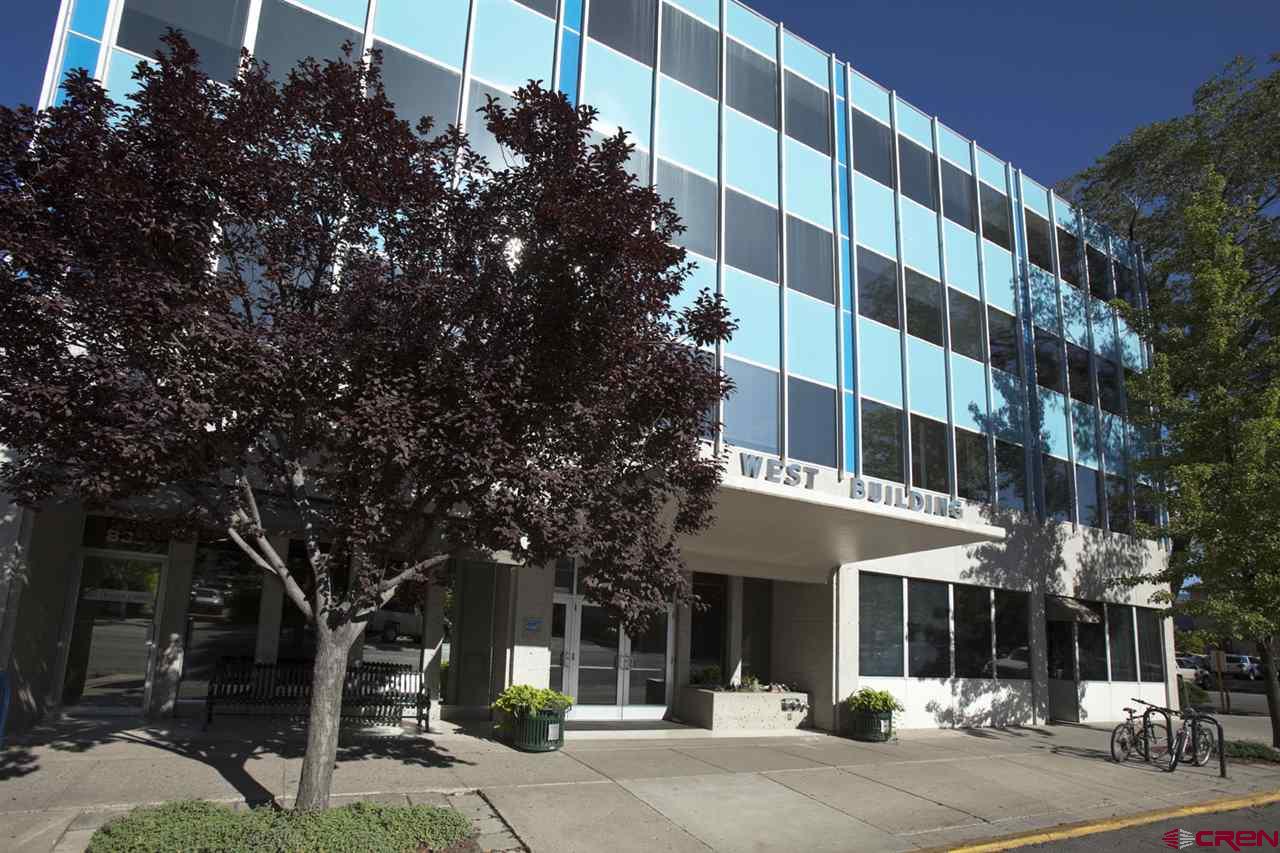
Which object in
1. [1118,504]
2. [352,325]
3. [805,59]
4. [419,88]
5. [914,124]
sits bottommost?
[352,325]

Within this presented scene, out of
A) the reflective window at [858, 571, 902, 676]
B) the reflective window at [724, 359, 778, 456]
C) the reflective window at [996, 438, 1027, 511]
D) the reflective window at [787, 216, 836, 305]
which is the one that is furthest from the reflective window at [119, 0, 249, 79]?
the reflective window at [996, 438, 1027, 511]

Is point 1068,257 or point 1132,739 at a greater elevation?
point 1068,257

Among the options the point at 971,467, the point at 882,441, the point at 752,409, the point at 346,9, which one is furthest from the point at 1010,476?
the point at 346,9

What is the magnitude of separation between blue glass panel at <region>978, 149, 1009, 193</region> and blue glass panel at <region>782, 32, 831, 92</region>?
502cm

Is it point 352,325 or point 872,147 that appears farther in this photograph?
point 872,147

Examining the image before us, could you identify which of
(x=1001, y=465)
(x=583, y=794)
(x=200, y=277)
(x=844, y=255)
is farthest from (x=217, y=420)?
(x=1001, y=465)

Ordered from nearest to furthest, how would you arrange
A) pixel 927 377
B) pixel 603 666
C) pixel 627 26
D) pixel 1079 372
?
pixel 603 666 < pixel 627 26 < pixel 927 377 < pixel 1079 372

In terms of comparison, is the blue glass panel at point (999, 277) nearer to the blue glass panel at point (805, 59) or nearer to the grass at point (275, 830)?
the blue glass panel at point (805, 59)

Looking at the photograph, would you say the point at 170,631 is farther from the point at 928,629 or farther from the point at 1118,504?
the point at 1118,504

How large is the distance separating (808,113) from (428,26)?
8052 millimetres

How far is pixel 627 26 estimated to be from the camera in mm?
15094

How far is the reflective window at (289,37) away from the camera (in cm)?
1151

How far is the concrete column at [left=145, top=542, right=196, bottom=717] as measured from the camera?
11.1 m

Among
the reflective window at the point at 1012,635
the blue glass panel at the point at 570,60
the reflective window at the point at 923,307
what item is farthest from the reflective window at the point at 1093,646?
the blue glass panel at the point at 570,60
